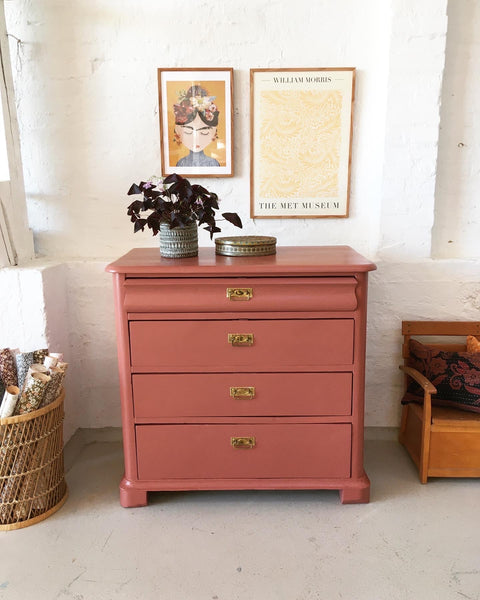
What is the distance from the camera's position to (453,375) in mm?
2732

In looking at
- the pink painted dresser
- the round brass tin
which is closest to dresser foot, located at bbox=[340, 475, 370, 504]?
the pink painted dresser

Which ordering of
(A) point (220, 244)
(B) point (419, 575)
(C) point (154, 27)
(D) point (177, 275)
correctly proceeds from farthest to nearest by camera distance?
(C) point (154, 27), (A) point (220, 244), (D) point (177, 275), (B) point (419, 575)

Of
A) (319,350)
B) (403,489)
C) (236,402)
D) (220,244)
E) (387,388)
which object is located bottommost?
(403,489)

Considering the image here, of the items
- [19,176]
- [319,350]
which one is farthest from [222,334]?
[19,176]

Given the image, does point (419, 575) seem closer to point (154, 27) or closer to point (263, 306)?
point (263, 306)

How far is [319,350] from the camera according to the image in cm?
246

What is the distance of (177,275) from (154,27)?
147 cm

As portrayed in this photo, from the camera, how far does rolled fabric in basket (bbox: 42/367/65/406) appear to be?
244 cm

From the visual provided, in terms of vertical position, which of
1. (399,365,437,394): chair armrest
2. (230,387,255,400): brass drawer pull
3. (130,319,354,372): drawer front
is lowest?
(399,365,437,394): chair armrest

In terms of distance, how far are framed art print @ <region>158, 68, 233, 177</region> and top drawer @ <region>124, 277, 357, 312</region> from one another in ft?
2.95

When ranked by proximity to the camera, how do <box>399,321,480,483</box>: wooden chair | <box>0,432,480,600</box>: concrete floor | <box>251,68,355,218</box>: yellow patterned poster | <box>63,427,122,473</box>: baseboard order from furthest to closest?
<box>63,427,122,473</box>: baseboard
<box>251,68,355,218</box>: yellow patterned poster
<box>399,321,480,483</box>: wooden chair
<box>0,432,480,600</box>: concrete floor

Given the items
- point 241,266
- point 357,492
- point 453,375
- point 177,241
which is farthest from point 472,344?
point 177,241

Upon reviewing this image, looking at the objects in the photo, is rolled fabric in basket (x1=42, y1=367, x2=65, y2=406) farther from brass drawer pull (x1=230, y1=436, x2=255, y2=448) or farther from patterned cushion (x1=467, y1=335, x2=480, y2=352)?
patterned cushion (x1=467, y1=335, x2=480, y2=352)

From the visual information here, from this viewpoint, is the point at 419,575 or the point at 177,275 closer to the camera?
the point at 419,575
